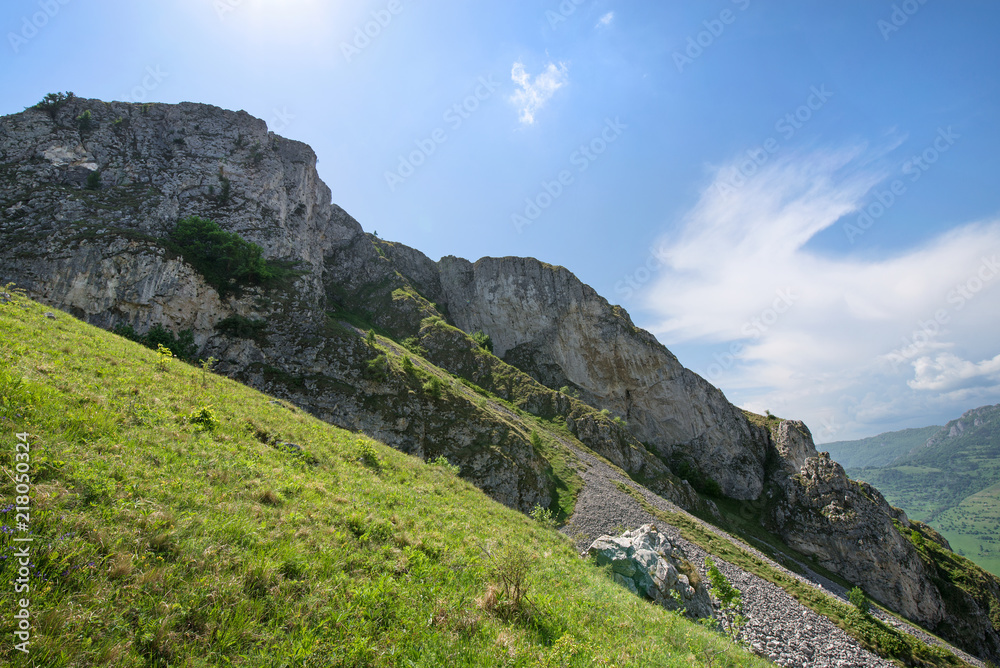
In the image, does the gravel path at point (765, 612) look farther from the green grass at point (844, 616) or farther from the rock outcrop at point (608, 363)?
A: the rock outcrop at point (608, 363)

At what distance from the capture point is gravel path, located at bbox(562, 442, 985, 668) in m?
19.5

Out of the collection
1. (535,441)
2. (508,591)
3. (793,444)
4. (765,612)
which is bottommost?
(765,612)

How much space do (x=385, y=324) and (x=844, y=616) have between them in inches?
2726

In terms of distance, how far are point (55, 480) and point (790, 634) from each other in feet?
105

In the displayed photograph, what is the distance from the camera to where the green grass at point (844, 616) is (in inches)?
890

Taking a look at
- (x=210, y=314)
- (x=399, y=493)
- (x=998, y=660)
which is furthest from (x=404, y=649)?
(x=998, y=660)

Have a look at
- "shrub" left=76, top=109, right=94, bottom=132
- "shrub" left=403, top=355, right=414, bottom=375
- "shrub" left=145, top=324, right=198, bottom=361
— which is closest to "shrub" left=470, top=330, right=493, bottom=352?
"shrub" left=403, top=355, right=414, bottom=375

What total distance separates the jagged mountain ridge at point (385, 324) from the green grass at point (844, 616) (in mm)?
15728

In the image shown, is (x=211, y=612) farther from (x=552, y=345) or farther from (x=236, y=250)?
(x=552, y=345)

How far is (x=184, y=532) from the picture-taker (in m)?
5.64

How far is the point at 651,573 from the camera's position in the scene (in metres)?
14.8

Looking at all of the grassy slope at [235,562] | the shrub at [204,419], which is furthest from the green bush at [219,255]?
the shrub at [204,419]

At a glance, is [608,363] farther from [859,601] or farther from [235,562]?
[235,562]

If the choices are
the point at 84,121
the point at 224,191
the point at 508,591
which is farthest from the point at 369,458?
the point at 84,121
